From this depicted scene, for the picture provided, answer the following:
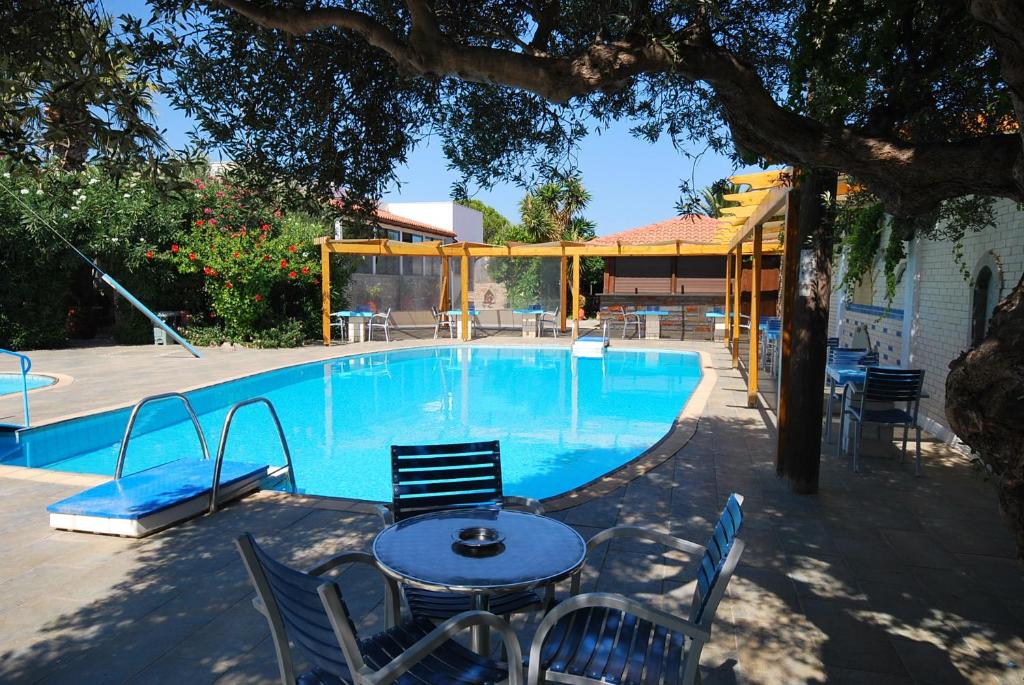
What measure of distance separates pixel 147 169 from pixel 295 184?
0.85 meters

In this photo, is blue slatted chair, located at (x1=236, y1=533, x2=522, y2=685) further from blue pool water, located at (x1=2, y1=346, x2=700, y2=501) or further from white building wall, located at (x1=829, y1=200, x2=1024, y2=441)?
white building wall, located at (x1=829, y1=200, x2=1024, y2=441)

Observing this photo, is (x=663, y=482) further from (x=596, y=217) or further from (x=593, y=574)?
(x=596, y=217)

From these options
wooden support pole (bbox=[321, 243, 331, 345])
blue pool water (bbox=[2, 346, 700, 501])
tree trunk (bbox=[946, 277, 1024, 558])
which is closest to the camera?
tree trunk (bbox=[946, 277, 1024, 558])

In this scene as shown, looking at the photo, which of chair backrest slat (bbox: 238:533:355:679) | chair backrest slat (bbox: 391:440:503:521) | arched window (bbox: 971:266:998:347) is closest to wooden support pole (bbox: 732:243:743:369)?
arched window (bbox: 971:266:998:347)

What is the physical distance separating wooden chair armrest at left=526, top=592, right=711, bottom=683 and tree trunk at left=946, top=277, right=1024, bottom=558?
87 cm

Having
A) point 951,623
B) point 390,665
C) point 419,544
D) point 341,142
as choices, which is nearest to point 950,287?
point 951,623

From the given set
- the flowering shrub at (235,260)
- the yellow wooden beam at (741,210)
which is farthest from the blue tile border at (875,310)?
the flowering shrub at (235,260)

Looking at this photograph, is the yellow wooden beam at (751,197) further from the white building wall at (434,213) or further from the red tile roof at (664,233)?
the white building wall at (434,213)

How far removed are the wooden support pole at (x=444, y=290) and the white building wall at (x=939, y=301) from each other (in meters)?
13.1

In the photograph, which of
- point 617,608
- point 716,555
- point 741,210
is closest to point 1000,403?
point 716,555

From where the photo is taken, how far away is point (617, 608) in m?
1.99

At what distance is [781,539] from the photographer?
13.4 ft

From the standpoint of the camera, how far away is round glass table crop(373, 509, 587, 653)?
212cm

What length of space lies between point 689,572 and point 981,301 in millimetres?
4670
